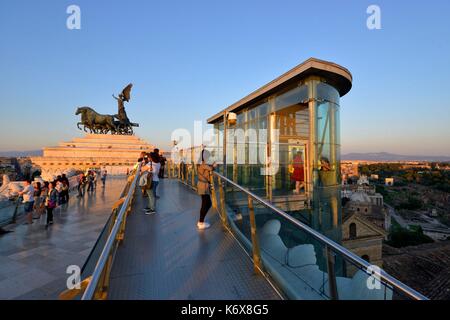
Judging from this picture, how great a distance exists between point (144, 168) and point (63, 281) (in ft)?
9.85

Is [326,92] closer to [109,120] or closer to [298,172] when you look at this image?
[298,172]

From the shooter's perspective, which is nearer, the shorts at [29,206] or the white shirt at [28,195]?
the shorts at [29,206]

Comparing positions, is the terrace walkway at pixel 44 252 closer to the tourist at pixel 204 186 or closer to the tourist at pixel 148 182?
the tourist at pixel 148 182

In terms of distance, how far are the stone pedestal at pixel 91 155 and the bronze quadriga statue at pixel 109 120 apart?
2589 mm

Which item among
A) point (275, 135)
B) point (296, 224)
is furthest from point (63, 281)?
point (275, 135)

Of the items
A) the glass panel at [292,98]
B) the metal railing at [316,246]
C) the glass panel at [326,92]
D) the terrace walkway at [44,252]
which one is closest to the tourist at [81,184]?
the terrace walkway at [44,252]

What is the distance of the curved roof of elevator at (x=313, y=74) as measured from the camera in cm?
654

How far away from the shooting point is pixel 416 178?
127m

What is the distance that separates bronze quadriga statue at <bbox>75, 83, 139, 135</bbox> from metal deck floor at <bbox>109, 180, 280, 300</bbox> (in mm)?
33343

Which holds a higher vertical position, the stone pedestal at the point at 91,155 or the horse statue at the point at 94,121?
the horse statue at the point at 94,121
